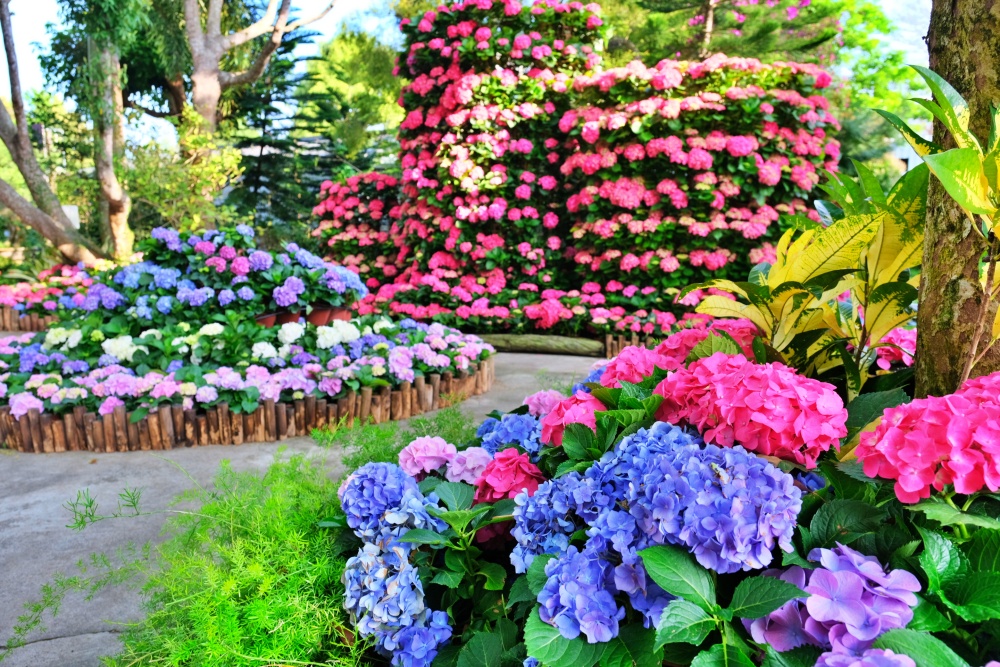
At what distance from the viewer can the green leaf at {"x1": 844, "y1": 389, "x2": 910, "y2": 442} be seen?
1.15 meters

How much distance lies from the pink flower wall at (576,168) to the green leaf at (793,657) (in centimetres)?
437

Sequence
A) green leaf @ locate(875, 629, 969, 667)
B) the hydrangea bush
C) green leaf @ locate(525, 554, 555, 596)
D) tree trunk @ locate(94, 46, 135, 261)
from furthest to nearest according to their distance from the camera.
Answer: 1. tree trunk @ locate(94, 46, 135, 261)
2. the hydrangea bush
3. green leaf @ locate(525, 554, 555, 596)
4. green leaf @ locate(875, 629, 969, 667)

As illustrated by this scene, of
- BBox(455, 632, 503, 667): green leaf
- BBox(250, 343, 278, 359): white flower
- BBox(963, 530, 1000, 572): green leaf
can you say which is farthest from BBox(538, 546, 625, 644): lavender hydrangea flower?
BBox(250, 343, 278, 359): white flower

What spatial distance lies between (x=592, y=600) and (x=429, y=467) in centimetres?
54

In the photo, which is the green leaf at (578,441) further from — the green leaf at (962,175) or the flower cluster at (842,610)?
the green leaf at (962,175)

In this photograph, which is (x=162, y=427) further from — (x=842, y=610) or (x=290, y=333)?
(x=842, y=610)

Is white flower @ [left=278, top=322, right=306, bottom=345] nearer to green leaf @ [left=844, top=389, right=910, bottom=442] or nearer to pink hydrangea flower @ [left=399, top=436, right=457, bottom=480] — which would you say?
pink hydrangea flower @ [left=399, top=436, right=457, bottom=480]

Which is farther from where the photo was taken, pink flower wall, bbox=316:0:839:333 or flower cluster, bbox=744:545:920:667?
pink flower wall, bbox=316:0:839:333

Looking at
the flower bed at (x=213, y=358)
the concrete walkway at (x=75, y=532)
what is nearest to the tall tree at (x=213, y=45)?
the flower bed at (x=213, y=358)

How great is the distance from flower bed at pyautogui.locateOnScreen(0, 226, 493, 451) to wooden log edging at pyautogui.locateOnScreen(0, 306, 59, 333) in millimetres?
2423

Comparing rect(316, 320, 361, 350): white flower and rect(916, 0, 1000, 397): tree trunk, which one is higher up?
rect(916, 0, 1000, 397): tree trunk

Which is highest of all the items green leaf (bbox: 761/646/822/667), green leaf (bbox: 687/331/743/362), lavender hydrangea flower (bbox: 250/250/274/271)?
lavender hydrangea flower (bbox: 250/250/274/271)

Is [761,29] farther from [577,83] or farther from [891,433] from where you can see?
[891,433]

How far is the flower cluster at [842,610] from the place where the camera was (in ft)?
2.29
